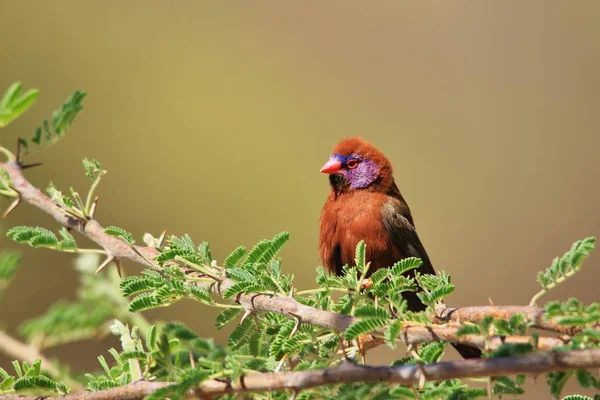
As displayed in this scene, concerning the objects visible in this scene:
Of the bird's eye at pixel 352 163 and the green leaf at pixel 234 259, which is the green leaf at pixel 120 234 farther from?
the bird's eye at pixel 352 163

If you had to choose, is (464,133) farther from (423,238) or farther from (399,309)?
(399,309)

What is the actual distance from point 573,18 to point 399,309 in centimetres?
1216

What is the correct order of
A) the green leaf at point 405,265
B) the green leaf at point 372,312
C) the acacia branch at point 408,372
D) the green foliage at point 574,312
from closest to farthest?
the acacia branch at point 408,372 < the green foliage at point 574,312 < the green leaf at point 372,312 < the green leaf at point 405,265

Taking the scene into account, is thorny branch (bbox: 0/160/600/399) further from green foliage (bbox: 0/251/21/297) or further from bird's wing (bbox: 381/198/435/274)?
bird's wing (bbox: 381/198/435/274)

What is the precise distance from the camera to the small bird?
5.41m

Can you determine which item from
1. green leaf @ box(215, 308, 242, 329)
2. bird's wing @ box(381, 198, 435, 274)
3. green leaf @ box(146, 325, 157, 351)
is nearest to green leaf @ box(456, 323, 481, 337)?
green leaf @ box(215, 308, 242, 329)

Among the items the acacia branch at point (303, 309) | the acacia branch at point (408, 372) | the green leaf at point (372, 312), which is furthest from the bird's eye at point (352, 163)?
the acacia branch at point (408, 372)

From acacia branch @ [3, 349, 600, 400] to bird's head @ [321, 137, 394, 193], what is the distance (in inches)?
145

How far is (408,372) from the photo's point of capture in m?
2.17

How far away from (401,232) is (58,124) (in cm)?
315

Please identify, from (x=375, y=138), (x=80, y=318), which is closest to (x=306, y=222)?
(x=375, y=138)

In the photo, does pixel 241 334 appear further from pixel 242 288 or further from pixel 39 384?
pixel 39 384

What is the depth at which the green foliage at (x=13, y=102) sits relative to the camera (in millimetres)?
2547

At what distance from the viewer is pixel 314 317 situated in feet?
8.44
